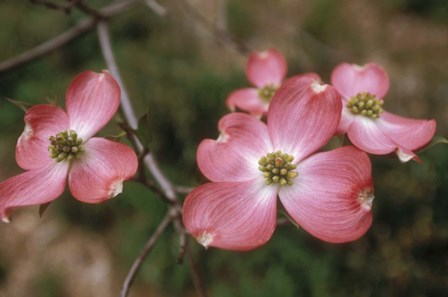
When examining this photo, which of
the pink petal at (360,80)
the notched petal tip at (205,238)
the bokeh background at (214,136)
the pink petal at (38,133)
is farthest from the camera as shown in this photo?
the bokeh background at (214,136)

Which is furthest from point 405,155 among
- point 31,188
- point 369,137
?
point 31,188

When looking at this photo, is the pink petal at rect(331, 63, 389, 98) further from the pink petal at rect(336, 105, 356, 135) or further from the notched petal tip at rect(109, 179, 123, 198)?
the notched petal tip at rect(109, 179, 123, 198)

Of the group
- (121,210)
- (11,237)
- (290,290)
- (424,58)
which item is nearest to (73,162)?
(290,290)

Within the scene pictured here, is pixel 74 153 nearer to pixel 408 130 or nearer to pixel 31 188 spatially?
pixel 31 188

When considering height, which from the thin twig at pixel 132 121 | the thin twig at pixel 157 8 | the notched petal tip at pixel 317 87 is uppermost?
the notched petal tip at pixel 317 87

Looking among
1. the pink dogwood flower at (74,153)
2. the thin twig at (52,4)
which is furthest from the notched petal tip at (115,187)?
the thin twig at (52,4)

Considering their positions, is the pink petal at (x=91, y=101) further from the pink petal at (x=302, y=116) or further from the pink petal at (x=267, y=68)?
the pink petal at (x=267, y=68)
